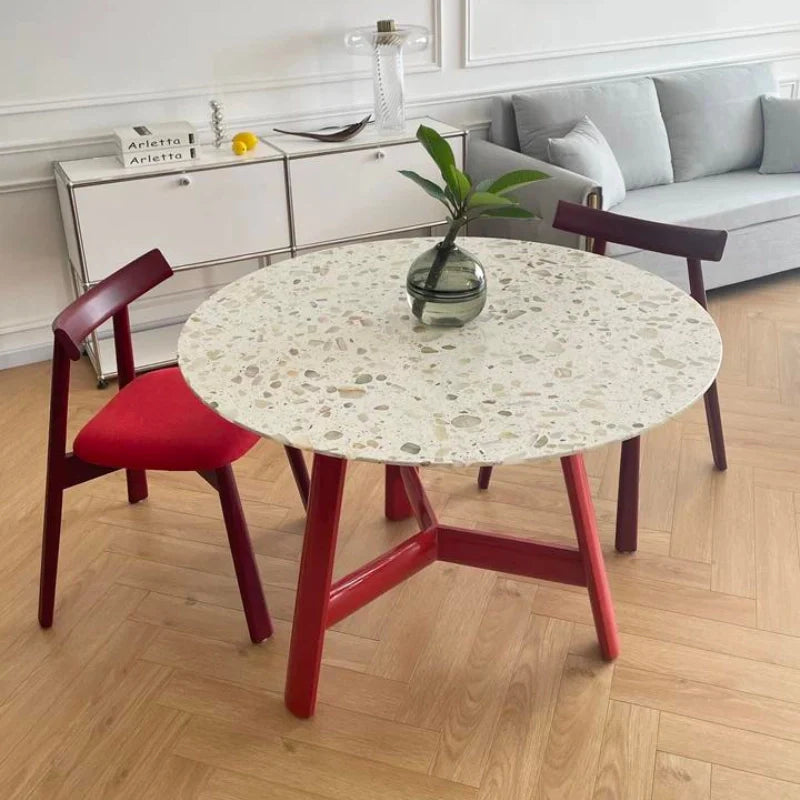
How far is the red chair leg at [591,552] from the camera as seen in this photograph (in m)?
1.90

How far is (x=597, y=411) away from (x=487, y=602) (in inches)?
31.4

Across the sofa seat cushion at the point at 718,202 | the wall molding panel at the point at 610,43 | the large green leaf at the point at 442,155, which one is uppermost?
the large green leaf at the point at 442,155

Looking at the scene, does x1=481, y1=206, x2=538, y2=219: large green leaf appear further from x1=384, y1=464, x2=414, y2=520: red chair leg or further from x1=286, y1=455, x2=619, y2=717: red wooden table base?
x1=384, y1=464, x2=414, y2=520: red chair leg

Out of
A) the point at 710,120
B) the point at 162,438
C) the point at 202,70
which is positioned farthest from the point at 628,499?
the point at 710,120

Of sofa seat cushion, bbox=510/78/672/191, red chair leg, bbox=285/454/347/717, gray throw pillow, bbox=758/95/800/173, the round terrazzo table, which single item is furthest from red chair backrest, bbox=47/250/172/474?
gray throw pillow, bbox=758/95/800/173

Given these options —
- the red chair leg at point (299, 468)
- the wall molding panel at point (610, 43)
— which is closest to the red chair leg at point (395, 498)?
the red chair leg at point (299, 468)

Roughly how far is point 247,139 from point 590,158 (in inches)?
49.3

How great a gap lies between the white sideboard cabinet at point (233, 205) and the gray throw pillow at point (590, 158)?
0.36 m

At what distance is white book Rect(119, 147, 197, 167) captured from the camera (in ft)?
10.00

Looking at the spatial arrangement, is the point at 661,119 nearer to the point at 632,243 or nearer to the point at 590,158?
the point at 590,158

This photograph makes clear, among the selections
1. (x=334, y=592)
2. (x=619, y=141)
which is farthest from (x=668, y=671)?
(x=619, y=141)

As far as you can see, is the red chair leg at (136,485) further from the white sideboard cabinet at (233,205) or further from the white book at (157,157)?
the white book at (157,157)

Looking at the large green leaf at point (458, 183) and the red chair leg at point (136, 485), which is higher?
the large green leaf at point (458, 183)

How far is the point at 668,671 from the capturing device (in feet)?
6.49
